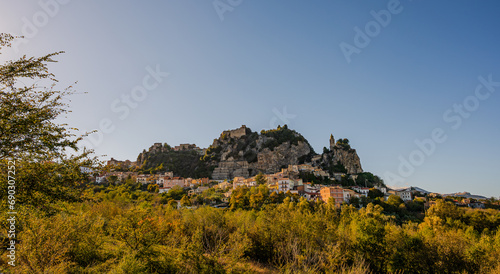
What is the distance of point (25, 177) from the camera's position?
A: 709 cm

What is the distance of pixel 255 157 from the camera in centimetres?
10812

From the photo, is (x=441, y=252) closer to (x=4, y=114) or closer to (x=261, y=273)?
(x=261, y=273)

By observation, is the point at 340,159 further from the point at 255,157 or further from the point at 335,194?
the point at 335,194

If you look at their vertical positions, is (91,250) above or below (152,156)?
below

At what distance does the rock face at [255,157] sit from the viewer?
9856cm

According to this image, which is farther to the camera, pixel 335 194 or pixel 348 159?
pixel 348 159

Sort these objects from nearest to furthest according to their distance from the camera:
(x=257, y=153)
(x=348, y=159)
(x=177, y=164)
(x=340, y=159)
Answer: (x=340, y=159)
(x=348, y=159)
(x=257, y=153)
(x=177, y=164)

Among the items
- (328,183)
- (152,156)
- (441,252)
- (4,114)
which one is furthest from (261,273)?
(152,156)

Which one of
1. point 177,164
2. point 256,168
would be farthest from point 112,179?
point 256,168

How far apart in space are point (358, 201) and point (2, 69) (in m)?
62.1

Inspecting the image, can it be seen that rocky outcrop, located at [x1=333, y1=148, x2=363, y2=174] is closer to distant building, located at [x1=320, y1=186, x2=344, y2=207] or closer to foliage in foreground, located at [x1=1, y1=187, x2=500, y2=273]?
distant building, located at [x1=320, y1=186, x2=344, y2=207]

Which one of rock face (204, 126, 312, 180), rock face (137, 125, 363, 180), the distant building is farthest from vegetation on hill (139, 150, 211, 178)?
the distant building

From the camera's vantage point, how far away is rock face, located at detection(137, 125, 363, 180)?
98.6 m

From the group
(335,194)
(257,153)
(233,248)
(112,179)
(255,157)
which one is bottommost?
(233,248)
